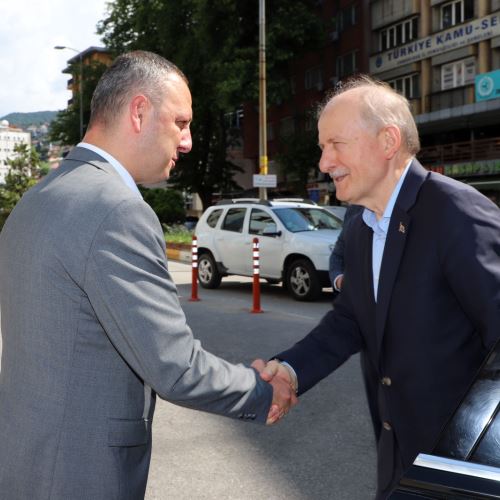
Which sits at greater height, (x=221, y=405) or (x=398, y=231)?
(x=398, y=231)

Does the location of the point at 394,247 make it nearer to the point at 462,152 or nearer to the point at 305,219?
the point at 305,219

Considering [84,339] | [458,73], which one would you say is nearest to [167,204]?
[458,73]

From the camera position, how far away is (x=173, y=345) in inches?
77.0

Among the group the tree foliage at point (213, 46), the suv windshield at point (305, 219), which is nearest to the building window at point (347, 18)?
the tree foliage at point (213, 46)

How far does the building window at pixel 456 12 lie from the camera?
31.8 m

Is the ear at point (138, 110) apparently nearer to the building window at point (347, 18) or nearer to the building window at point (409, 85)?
the building window at point (409, 85)

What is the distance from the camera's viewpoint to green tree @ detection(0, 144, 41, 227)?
46378 millimetres

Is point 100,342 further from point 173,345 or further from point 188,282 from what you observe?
point 188,282

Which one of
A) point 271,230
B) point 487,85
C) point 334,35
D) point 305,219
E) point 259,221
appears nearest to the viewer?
point 271,230

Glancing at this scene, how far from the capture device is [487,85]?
2991cm

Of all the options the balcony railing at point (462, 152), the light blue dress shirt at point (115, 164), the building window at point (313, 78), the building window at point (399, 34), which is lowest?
the light blue dress shirt at point (115, 164)

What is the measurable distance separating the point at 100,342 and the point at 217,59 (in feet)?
108

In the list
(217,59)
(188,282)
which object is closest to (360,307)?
(188,282)

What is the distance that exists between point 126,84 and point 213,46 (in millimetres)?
33147
